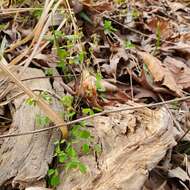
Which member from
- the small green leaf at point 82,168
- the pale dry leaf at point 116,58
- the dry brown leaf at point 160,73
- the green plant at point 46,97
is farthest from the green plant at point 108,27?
the small green leaf at point 82,168

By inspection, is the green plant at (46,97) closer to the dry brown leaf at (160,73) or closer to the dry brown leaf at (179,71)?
the dry brown leaf at (160,73)

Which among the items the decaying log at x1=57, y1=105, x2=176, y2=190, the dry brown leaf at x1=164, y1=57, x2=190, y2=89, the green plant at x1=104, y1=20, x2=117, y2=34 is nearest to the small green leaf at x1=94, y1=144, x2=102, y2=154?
the decaying log at x1=57, y1=105, x2=176, y2=190

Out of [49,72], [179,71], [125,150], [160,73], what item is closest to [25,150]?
[125,150]

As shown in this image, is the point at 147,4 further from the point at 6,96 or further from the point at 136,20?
the point at 6,96

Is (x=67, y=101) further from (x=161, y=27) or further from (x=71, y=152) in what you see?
(x=161, y=27)

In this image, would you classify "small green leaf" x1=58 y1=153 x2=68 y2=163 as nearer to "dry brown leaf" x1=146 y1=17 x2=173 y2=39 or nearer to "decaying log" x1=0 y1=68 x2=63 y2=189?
"decaying log" x1=0 y1=68 x2=63 y2=189

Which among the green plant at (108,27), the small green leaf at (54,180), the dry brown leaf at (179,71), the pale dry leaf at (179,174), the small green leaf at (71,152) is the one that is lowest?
the pale dry leaf at (179,174)

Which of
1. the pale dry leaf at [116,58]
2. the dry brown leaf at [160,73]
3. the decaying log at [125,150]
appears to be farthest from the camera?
the pale dry leaf at [116,58]

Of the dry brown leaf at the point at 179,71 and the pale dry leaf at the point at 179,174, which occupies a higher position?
the dry brown leaf at the point at 179,71

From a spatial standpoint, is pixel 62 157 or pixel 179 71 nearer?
pixel 62 157
